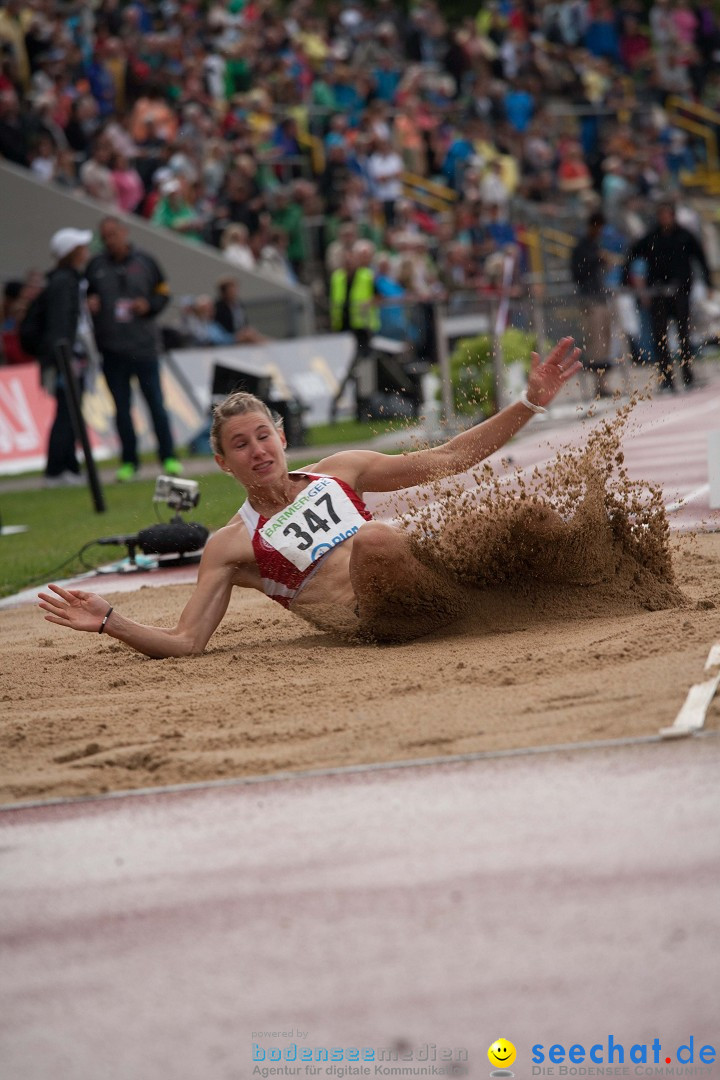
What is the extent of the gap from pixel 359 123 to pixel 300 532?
20051mm

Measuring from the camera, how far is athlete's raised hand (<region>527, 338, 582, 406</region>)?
593 cm

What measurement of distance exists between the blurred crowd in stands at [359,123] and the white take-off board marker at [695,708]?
14.3 metres

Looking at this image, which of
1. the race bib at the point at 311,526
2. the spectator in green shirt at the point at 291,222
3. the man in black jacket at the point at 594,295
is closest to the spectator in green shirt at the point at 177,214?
the spectator in green shirt at the point at 291,222

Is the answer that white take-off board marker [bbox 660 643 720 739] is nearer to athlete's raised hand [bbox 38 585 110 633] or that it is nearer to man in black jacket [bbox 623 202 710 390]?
athlete's raised hand [bbox 38 585 110 633]

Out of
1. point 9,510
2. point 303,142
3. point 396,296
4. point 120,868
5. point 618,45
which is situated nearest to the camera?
point 120,868

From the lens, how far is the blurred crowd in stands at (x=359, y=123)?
67.9 feet

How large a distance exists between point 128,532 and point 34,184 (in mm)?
9764

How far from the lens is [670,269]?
20.5 meters

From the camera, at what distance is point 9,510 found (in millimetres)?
14031

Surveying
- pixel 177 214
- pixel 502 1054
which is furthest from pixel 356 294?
pixel 502 1054

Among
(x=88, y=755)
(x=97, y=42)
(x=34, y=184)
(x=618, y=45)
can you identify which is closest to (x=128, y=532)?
(x=88, y=755)

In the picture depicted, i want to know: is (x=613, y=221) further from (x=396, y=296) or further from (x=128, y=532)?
(x=128, y=532)

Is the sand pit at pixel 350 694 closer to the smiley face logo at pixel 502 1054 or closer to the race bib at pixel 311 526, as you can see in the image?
the race bib at pixel 311 526

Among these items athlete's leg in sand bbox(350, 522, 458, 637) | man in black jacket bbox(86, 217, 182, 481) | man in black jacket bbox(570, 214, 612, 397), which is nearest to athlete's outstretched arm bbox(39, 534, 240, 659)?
athlete's leg in sand bbox(350, 522, 458, 637)
